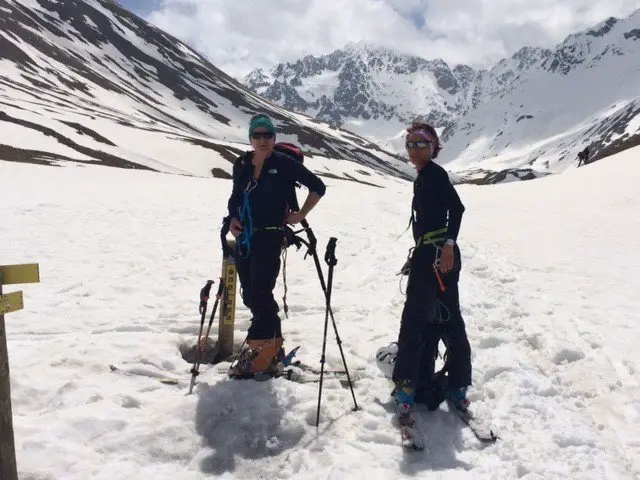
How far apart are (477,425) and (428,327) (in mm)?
1139

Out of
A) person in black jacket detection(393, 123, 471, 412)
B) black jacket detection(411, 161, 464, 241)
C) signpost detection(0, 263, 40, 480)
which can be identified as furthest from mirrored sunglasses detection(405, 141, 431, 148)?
signpost detection(0, 263, 40, 480)

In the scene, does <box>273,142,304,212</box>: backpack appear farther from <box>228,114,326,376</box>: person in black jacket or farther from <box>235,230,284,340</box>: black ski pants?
<box>235,230,284,340</box>: black ski pants

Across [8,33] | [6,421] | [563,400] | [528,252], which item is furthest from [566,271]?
[8,33]

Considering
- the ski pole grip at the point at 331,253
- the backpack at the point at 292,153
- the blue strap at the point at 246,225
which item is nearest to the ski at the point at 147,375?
the blue strap at the point at 246,225

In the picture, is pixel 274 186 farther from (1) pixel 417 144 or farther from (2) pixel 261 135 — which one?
(1) pixel 417 144

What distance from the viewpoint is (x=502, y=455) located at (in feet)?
15.9

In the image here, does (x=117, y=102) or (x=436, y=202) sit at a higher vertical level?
(x=117, y=102)

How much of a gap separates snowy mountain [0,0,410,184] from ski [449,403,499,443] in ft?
129

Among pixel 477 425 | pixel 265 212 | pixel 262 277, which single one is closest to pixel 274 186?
pixel 265 212

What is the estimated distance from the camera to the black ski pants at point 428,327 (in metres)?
5.44

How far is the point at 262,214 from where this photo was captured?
601cm

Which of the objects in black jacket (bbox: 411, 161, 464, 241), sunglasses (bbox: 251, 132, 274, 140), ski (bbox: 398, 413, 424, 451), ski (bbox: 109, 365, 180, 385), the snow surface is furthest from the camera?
ski (bbox: 109, 365, 180, 385)

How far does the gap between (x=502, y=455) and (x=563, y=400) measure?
57.3 inches

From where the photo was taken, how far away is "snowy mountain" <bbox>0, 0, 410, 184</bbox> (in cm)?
5441
